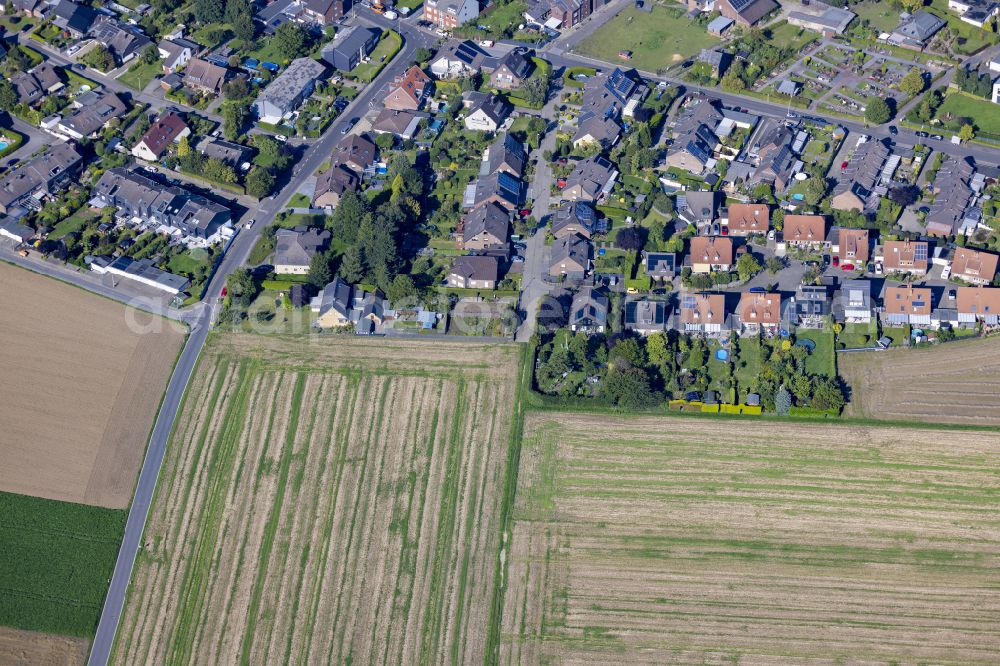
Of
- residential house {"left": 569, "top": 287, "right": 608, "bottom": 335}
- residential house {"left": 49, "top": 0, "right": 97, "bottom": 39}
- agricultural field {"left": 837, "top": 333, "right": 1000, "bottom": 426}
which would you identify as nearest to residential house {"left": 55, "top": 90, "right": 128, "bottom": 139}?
residential house {"left": 49, "top": 0, "right": 97, "bottom": 39}

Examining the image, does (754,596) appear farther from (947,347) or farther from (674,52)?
(674,52)

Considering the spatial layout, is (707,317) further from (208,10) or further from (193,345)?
(208,10)

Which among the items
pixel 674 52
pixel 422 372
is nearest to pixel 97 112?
pixel 422 372

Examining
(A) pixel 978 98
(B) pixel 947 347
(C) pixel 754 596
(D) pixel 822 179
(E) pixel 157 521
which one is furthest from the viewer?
(A) pixel 978 98

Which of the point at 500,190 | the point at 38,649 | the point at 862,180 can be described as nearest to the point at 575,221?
the point at 500,190

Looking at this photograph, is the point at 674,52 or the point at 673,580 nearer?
the point at 673,580

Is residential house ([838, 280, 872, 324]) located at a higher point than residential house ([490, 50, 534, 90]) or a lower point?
lower

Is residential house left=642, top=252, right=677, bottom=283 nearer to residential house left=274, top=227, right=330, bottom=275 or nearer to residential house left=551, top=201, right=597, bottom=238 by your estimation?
residential house left=551, top=201, right=597, bottom=238
